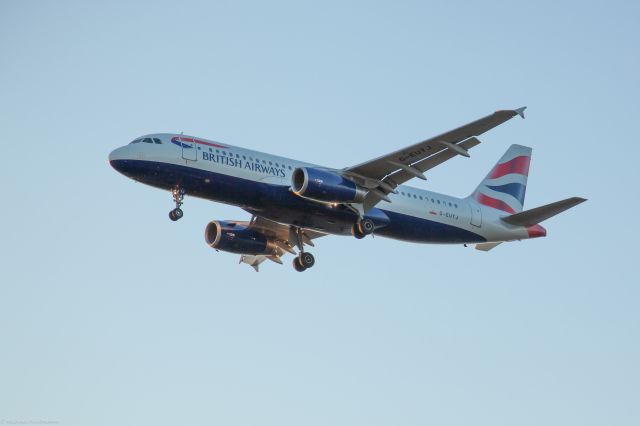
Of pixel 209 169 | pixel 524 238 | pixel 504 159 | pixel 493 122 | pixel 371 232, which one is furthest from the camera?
pixel 504 159

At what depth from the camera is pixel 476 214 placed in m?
51.0

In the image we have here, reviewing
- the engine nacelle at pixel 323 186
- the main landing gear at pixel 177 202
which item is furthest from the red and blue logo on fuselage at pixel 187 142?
the engine nacelle at pixel 323 186

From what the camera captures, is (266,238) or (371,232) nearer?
(371,232)

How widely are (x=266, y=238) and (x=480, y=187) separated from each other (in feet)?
34.4

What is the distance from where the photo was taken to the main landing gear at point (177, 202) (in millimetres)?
44531

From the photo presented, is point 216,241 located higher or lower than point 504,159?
lower

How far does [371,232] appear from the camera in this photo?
47156mm

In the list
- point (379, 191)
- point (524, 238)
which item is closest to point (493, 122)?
point (379, 191)

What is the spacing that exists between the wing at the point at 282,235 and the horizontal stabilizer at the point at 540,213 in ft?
28.8

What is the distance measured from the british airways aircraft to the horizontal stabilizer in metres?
0.05

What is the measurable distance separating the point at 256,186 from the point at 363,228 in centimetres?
505

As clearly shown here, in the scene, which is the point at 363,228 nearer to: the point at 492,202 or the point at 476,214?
the point at 476,214

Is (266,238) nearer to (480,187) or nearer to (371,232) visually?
(371,232)

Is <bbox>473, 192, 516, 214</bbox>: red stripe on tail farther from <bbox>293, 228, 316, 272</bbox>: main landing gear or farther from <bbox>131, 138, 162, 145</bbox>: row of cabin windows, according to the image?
<bbox>131, 138, 162, 145</bbox>: row of cabin windows
